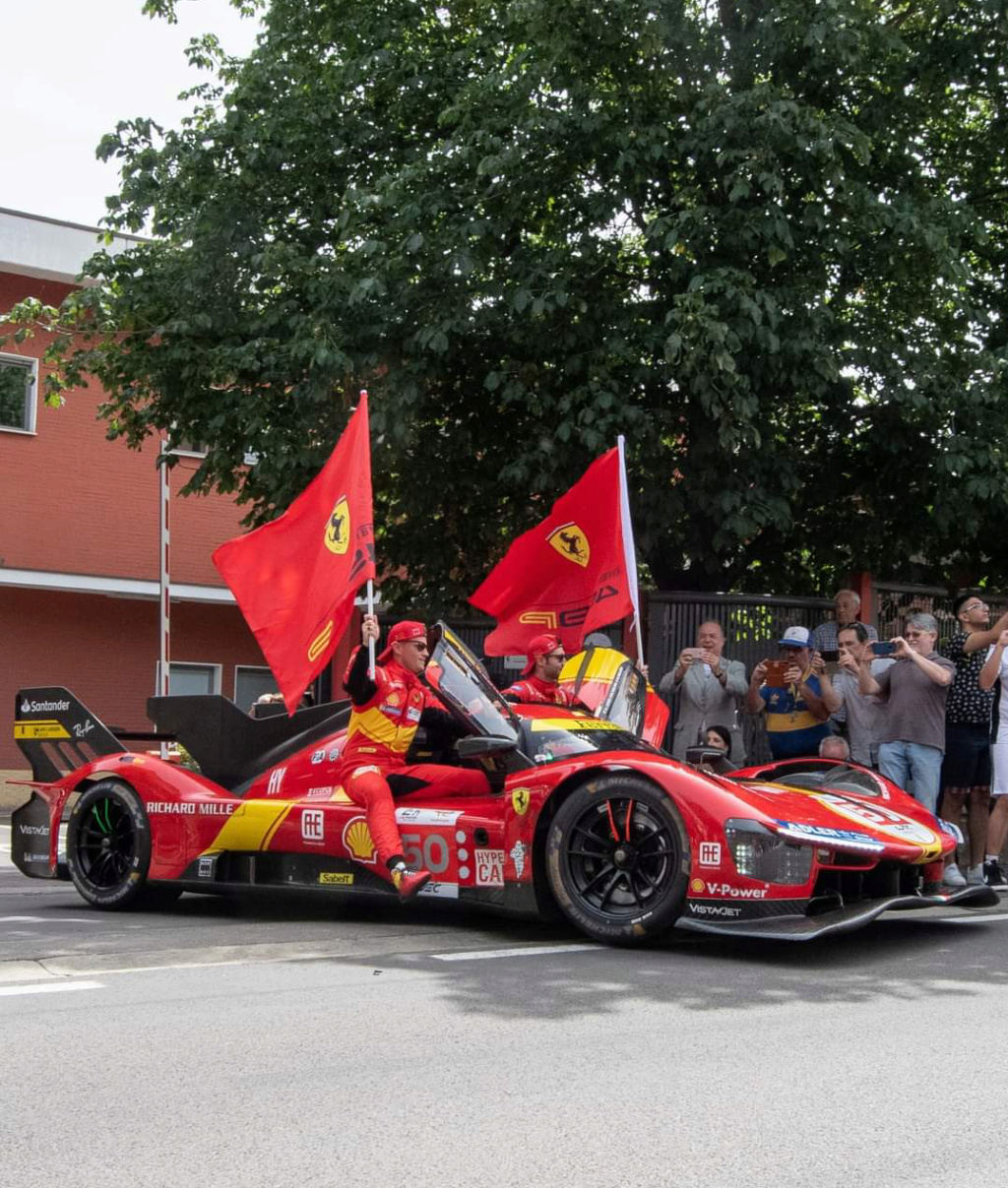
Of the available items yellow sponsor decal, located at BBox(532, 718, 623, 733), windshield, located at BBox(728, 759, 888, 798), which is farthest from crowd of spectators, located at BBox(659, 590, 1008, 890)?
yellow sponsor decal, located at BBox(532, 718, 623, 733)

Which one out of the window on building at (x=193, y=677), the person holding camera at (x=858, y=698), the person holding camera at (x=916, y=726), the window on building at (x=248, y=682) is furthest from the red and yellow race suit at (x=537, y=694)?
the window on building at (x=248, y=682)

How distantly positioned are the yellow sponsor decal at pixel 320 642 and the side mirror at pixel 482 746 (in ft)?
4.20

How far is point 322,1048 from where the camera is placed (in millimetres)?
4855

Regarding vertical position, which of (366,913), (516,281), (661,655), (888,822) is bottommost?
(366,913)

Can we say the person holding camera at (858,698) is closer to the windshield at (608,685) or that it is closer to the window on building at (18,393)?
the windshield at (608,685)

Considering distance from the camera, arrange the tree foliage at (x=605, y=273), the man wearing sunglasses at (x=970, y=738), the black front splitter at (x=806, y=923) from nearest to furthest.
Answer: the black front splitter at (x=806, y=923)
the man wearing sunglasses at (x=970, y=738)
the tree foliage at (x=605, y=273)

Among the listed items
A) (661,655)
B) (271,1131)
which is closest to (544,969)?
(271,1131)

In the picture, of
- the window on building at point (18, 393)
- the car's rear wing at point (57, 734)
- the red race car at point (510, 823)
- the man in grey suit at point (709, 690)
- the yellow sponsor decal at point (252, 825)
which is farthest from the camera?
the window on building at point (18, 393)

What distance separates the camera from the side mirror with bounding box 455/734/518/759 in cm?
729

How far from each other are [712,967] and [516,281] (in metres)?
8.18

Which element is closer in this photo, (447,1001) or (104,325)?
(447,1001)

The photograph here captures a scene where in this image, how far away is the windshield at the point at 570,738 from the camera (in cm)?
743

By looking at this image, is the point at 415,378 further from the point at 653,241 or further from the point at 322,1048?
the point at 322,1048

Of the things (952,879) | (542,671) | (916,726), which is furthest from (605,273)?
(952,879)
